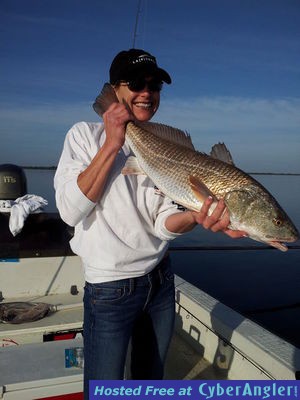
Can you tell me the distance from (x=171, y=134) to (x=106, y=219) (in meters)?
1.06

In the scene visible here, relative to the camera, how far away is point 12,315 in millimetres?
4691

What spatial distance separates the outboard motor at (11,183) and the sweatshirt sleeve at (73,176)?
142 inches

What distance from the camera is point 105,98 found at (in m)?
2.90

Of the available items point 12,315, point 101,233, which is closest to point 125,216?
point 101,233

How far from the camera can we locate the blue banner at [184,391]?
2.44 meters

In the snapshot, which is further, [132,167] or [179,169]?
[179,169]

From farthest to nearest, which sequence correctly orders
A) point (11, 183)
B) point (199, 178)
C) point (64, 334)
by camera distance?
point (11, 183) → point (64, 334) → point (199, 178)

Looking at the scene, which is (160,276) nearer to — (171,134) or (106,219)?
(106,219)

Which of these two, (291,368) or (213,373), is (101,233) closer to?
(291,368)

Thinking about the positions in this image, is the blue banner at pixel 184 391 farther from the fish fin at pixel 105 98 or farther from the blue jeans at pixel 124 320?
the fish fin at pixel 105 98

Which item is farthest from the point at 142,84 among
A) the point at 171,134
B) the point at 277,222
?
the point at 277,222

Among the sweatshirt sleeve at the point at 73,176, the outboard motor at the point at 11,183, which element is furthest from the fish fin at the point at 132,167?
the outboard motor at the point at 11,183

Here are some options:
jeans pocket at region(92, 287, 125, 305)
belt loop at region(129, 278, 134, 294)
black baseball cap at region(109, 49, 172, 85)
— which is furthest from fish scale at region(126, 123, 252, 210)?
jeans pocket at region(92, 287, 125, 305)

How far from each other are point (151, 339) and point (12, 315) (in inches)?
102
